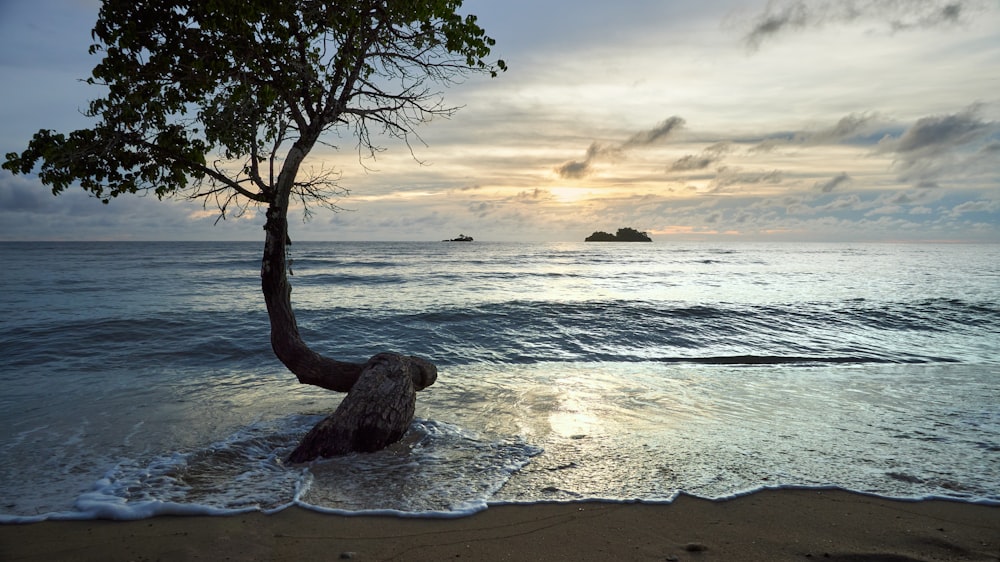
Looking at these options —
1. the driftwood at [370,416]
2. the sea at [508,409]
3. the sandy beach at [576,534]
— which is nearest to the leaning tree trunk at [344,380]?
the driftwood at [370,416]

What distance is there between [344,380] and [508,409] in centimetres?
284

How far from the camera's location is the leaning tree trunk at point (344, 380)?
6734 millimetres

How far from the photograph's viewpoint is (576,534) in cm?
462

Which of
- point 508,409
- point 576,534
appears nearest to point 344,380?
point 508,409

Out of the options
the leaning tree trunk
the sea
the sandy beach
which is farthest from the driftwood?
the sandy beach

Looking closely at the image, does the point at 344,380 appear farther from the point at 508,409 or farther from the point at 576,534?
the point at 576,534

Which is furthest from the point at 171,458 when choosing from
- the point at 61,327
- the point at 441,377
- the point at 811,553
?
the point at 61,327

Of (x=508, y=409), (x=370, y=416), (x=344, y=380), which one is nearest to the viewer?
(x=370, y=416)

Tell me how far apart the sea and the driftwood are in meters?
0.24

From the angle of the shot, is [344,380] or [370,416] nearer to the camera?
[370,416]

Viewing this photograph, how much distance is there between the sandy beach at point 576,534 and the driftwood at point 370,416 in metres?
1.55

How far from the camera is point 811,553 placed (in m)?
4.25

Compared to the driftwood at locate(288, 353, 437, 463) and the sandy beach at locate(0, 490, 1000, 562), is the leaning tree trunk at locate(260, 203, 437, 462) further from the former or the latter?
the sandy beach at locate(0, 490, 1000, 562)

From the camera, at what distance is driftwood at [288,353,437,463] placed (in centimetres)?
668
